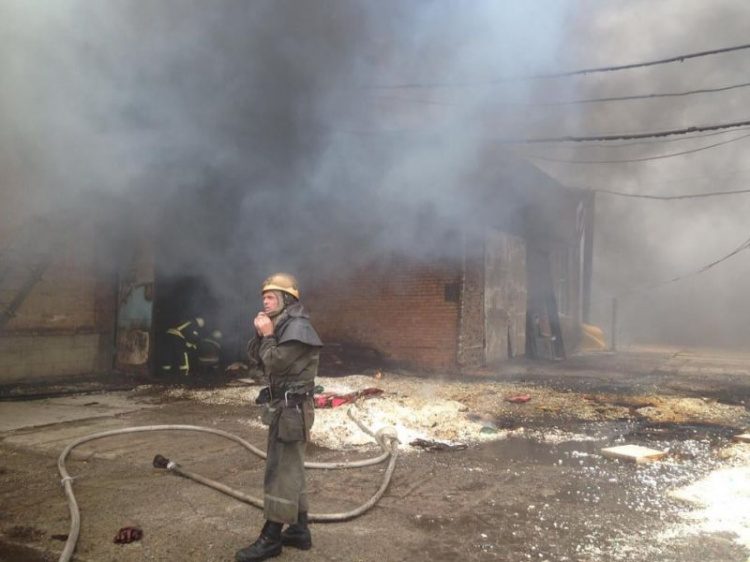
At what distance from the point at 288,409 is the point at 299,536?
645 millimetres

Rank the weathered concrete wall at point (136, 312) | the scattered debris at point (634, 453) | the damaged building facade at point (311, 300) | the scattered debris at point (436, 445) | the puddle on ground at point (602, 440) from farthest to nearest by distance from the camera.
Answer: the weathered concrete wall at point (136, 312) < the damaged building facade at point (311, 300) < the scattered debris at point (436, 445) < the puddle on ground at point (602, 440) < the scattered debris at point (634, 453)

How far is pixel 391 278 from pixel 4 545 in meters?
7.17

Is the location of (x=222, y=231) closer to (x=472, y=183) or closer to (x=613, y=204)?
(x=472, y=183)

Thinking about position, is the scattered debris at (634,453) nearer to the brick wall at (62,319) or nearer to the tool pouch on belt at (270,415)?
the tool pouch on belt at (270,415)

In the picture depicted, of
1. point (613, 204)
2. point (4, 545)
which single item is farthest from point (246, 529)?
point (613, 204)

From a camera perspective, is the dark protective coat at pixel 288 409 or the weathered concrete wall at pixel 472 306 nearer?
the dark protective coat at pixel 288 409

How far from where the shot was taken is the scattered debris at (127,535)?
9.13ft

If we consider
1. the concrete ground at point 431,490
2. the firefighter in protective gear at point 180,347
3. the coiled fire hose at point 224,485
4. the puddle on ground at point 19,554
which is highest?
the firefighter in protective gear at point 180,347

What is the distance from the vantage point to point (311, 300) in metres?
10.2

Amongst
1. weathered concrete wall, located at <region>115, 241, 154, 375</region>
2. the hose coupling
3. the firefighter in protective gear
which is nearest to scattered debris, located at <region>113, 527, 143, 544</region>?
the hose coupling

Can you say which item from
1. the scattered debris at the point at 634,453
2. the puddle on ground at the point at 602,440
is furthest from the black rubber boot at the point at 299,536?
the scattered debris at the point at 634,453

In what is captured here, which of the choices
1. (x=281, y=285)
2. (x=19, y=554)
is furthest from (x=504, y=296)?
(x=19, y=554)

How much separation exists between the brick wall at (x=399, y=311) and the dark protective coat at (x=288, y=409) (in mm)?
6273

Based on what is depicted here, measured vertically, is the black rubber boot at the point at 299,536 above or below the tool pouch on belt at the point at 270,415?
below
